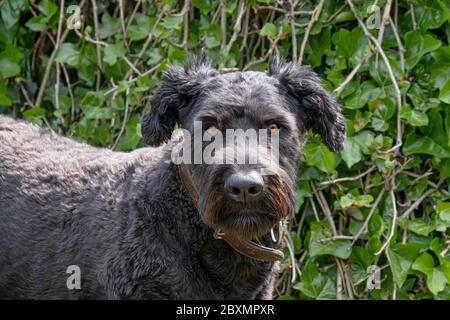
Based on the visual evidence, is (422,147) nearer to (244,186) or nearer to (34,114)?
(244,186)

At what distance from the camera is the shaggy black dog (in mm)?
3627

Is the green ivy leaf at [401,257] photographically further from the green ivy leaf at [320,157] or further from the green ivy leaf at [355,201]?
the green ivy leaf at [320,157]

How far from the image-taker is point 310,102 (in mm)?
4059

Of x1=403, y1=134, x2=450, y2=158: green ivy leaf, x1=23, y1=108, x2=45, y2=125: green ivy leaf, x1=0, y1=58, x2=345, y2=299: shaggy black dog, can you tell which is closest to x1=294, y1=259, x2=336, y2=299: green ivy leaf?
x1=403, y1=134, x2=450, y2=158: green ivy leaf

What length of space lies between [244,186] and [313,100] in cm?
85

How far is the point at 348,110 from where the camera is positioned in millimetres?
5023

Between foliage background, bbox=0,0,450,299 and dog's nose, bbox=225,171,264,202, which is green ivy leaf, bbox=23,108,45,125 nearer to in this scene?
foliage background, bbox=0,0,450,299

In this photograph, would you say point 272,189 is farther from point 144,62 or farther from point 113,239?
point 144,62

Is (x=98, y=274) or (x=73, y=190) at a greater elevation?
(x=73, y=190)

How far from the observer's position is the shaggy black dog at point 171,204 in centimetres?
363

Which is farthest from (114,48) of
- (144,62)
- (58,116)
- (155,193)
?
(155,193)

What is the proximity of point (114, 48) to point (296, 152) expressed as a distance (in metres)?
2.10

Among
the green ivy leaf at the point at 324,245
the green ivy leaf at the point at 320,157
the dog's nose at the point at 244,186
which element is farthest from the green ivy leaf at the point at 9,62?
the dog's nose at the point at 244,186

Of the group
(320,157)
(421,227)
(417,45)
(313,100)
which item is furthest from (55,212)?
(417,45)
